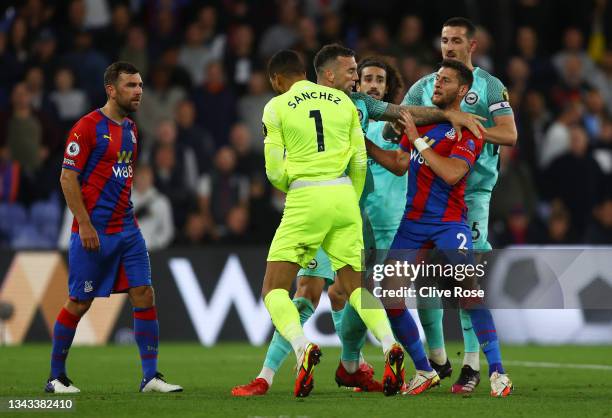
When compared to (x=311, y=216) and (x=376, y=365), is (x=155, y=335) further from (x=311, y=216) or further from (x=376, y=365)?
(x=376, y=365)

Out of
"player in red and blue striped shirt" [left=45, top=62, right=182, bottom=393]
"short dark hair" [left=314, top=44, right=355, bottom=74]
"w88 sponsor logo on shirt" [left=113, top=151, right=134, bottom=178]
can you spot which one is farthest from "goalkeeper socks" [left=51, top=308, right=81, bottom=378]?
"short dark hair" [left=314, top=44, right=355, bottom=74]

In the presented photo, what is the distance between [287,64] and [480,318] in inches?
88.8

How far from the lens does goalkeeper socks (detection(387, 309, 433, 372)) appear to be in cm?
943

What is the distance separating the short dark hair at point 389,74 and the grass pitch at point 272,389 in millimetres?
2440

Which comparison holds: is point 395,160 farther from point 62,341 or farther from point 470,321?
point 62,341

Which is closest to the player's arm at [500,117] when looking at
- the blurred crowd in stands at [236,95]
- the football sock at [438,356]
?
the football sock at [438,356]

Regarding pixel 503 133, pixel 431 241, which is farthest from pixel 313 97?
→ pixel 503 133

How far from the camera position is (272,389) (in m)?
9.98

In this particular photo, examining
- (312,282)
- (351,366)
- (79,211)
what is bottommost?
(351,366)

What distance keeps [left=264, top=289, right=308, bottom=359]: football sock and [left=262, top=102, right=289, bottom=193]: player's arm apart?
31.4 inches

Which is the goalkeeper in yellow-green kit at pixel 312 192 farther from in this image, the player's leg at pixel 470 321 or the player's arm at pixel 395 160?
the player's leg at pixel 470 321

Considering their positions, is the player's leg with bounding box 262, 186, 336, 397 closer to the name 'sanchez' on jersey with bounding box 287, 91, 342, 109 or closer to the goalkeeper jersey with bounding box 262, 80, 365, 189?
the goalkeeper jersey with bounding box 262, 80, 365, 189

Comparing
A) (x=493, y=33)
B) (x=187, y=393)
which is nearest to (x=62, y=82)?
(x=493, y=33)

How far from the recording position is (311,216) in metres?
9.01
